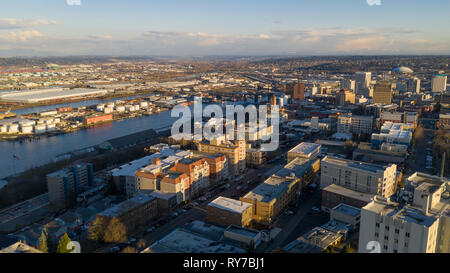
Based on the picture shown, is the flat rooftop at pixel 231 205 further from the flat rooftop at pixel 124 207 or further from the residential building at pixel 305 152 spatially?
the residential building at pixel 305 152

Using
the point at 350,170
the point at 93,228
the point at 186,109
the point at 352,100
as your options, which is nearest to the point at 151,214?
the point at 93,228

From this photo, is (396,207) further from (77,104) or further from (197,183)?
(77,104)

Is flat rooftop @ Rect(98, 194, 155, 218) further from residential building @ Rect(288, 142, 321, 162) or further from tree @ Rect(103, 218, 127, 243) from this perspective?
residential building @ Rect(288, 142, 321, 162)

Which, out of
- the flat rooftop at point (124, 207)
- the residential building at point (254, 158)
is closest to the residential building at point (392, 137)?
the residential building at point (254, 158)

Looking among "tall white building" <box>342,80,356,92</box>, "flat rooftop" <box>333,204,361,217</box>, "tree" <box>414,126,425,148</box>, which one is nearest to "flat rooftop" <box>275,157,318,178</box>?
"flat rooftop" <box>333,204,361,217</box>

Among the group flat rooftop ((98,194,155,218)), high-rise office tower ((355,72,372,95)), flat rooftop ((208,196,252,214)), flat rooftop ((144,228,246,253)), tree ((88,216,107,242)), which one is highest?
high-rise office tower ((355,72,372,95))

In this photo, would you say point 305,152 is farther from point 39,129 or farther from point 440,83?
point 440,83

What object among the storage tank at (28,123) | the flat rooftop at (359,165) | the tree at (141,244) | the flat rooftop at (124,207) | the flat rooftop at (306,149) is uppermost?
the flat rooftop at (359,165)
